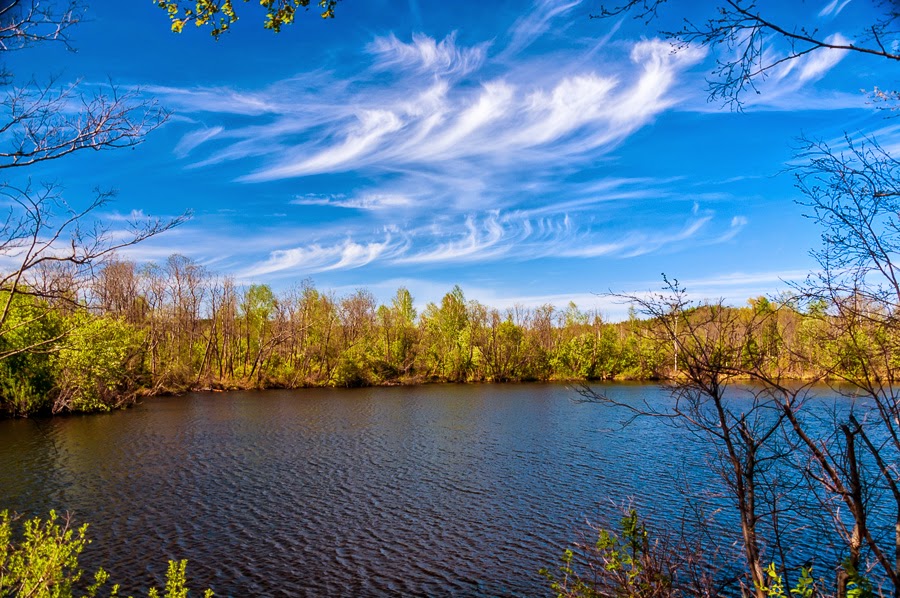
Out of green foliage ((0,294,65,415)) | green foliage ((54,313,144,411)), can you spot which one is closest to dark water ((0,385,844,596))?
green foliage ((0,294,65,415))

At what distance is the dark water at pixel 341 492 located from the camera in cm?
1334

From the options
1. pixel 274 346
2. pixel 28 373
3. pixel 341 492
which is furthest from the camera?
pixel 274 346

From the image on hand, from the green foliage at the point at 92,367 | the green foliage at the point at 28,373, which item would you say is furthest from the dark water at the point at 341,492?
the green foliage at the point at 92,367

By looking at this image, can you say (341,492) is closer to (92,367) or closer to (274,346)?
(92,367)

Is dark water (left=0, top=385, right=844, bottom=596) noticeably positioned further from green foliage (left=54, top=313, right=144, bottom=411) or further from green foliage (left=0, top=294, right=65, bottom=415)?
green foliage (left=54, top=313, right=144, bottom=411)

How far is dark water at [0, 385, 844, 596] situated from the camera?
525 inches

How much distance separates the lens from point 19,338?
3247 cm

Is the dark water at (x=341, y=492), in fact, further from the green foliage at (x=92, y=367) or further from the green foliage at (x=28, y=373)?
the green foliage at (x=92, y=367)

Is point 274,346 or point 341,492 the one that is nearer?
point 341,492

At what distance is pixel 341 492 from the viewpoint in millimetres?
19797

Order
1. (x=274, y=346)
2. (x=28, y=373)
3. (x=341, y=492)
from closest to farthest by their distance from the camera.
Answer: (x=341, y=492)
(x=28, y=373)
(x=274, y=346)

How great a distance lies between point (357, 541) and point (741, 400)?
133 ft

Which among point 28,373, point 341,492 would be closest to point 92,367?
point 28,373

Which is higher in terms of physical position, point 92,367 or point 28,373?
point 92,367
